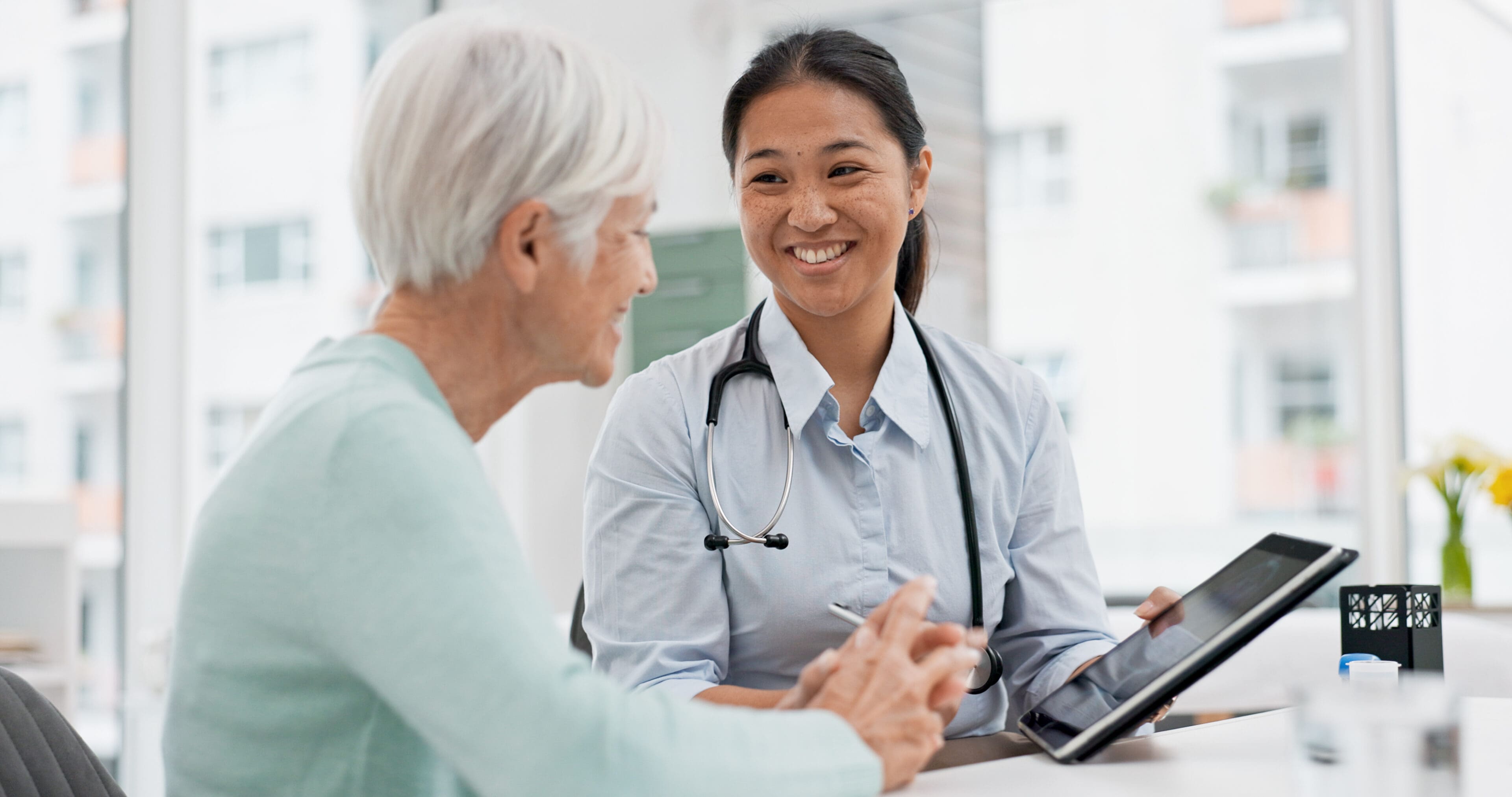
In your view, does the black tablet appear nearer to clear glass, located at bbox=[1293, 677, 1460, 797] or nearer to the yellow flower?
clear glass, located at bbox=[1293, 677, 1460, 797]

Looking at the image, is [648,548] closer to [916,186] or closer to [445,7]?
[916,186]

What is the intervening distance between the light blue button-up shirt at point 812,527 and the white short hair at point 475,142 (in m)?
0.58

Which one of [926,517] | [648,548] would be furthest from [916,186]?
[648,548]

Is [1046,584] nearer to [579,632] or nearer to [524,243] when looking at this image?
[579,632]

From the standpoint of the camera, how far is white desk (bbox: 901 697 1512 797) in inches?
35.9

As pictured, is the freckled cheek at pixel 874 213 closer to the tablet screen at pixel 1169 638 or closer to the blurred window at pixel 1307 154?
the tablet screen at pixel 1169 638

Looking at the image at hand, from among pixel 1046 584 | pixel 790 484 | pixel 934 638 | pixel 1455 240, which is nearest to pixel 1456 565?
pixel 1455 240

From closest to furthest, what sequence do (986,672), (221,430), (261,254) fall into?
(986,672)
(221,430)
(261,254)

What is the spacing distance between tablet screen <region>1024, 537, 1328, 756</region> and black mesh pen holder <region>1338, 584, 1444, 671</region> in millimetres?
238

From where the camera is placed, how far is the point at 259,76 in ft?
11.4

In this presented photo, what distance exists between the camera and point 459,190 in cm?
84

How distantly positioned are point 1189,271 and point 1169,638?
9.14 feet

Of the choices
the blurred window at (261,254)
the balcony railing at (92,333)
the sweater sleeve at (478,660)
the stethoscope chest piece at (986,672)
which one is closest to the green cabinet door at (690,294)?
the blurred window at (261,254)

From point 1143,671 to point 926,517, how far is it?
0.46m
